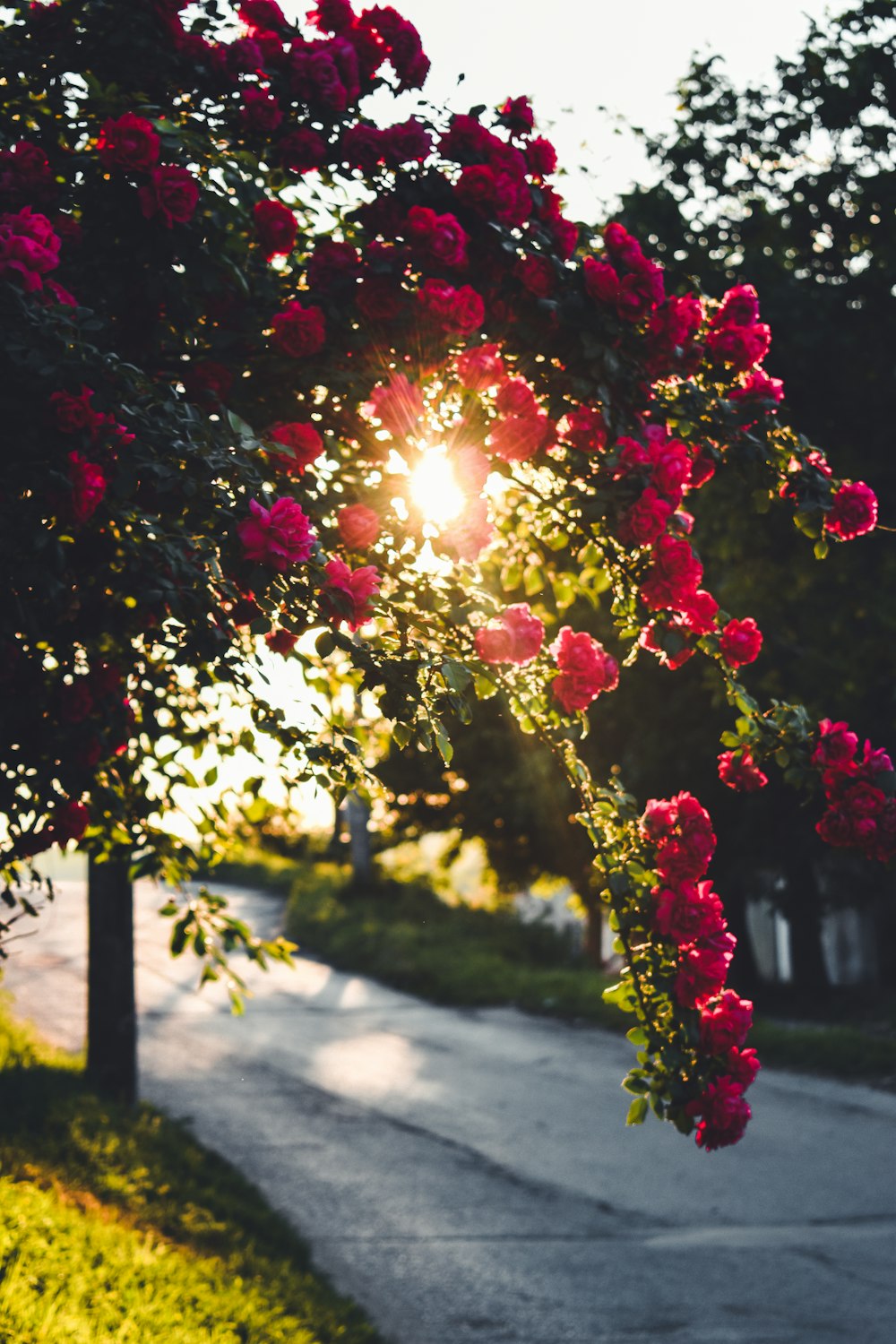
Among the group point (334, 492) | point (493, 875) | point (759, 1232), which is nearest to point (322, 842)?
point (493, 875)

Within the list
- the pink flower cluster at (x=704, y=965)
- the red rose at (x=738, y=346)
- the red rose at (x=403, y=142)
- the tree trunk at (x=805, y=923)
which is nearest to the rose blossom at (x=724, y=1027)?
the pink flower cluster at (x=704, y=965)

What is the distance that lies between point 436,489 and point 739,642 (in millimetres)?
973

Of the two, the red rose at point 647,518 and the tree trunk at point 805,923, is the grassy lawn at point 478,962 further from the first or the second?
the red rose at point 647,518

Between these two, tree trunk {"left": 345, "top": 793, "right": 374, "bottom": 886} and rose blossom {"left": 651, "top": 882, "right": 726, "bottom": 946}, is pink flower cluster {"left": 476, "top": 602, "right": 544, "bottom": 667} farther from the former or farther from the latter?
tree trunk {"left": 345, "top": 793, "right": 374, "bottom": 886}

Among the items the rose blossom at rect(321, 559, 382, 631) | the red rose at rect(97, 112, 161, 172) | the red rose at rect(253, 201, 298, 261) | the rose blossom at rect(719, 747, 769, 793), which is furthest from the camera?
the rose blossom at rect(719, 747, 769, 793)

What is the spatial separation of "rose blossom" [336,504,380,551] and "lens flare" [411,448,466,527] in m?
0.23

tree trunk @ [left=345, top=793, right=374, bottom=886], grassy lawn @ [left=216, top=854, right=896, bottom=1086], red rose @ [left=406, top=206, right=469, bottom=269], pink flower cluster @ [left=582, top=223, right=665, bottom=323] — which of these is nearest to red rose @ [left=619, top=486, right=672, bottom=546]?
pink flower cluster @ [left=582, top=223, right=665, bottom=323]

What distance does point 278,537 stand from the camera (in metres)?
2.52

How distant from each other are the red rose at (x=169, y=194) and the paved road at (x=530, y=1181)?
463 centimetres

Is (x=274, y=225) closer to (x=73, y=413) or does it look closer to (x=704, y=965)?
(x=73, y=413)

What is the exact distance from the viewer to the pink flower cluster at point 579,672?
3.46 meters

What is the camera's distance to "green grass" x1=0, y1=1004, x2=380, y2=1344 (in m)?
4.41

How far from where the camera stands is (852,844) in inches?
132

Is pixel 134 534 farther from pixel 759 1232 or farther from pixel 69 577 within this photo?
pixel 759 1232
